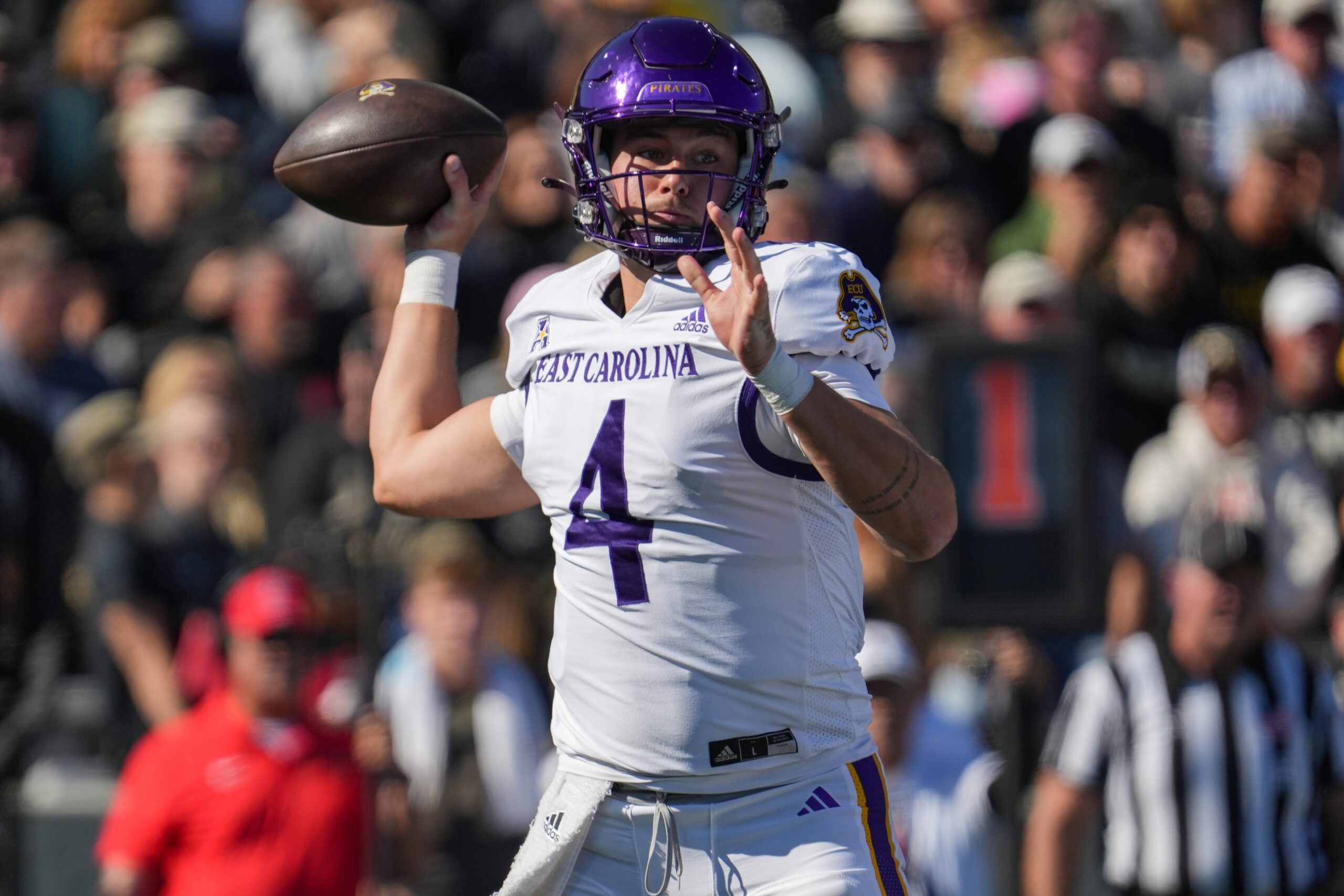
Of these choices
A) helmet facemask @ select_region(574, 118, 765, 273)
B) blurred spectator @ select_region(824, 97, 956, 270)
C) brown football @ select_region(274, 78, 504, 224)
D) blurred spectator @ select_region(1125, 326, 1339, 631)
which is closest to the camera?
helmet facemask @ select_region(574, 118, 765, 273)

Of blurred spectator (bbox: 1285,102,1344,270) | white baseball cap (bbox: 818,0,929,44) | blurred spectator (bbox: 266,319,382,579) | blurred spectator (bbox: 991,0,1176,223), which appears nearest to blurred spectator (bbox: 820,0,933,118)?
white baseball cap (bbox: 818,0,929,44)

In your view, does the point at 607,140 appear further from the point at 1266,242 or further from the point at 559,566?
the point at 1266,242

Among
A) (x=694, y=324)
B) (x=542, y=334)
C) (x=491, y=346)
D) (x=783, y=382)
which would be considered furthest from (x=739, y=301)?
(x=491, y=346)

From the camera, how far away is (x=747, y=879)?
3.20m

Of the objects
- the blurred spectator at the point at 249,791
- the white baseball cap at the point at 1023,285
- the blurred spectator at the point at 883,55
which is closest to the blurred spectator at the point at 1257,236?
the white baseball cap at the point at 1023,285

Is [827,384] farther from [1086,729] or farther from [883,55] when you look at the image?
[883,55]

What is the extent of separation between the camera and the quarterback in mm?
3207

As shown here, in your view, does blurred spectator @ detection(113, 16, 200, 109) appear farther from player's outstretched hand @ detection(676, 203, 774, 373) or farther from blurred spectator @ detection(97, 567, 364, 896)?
player's outstretched hand @ detection(676, 203, 774, 373)

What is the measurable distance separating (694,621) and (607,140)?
2.96 ft

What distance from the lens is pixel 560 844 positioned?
3.30 meters

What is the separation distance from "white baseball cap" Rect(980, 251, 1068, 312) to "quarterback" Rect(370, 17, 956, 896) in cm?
409

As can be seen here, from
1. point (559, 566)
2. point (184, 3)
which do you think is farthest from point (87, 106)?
point (559, 566)

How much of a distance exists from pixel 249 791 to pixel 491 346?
2.29m

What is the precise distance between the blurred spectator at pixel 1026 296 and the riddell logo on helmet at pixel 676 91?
4013mm
